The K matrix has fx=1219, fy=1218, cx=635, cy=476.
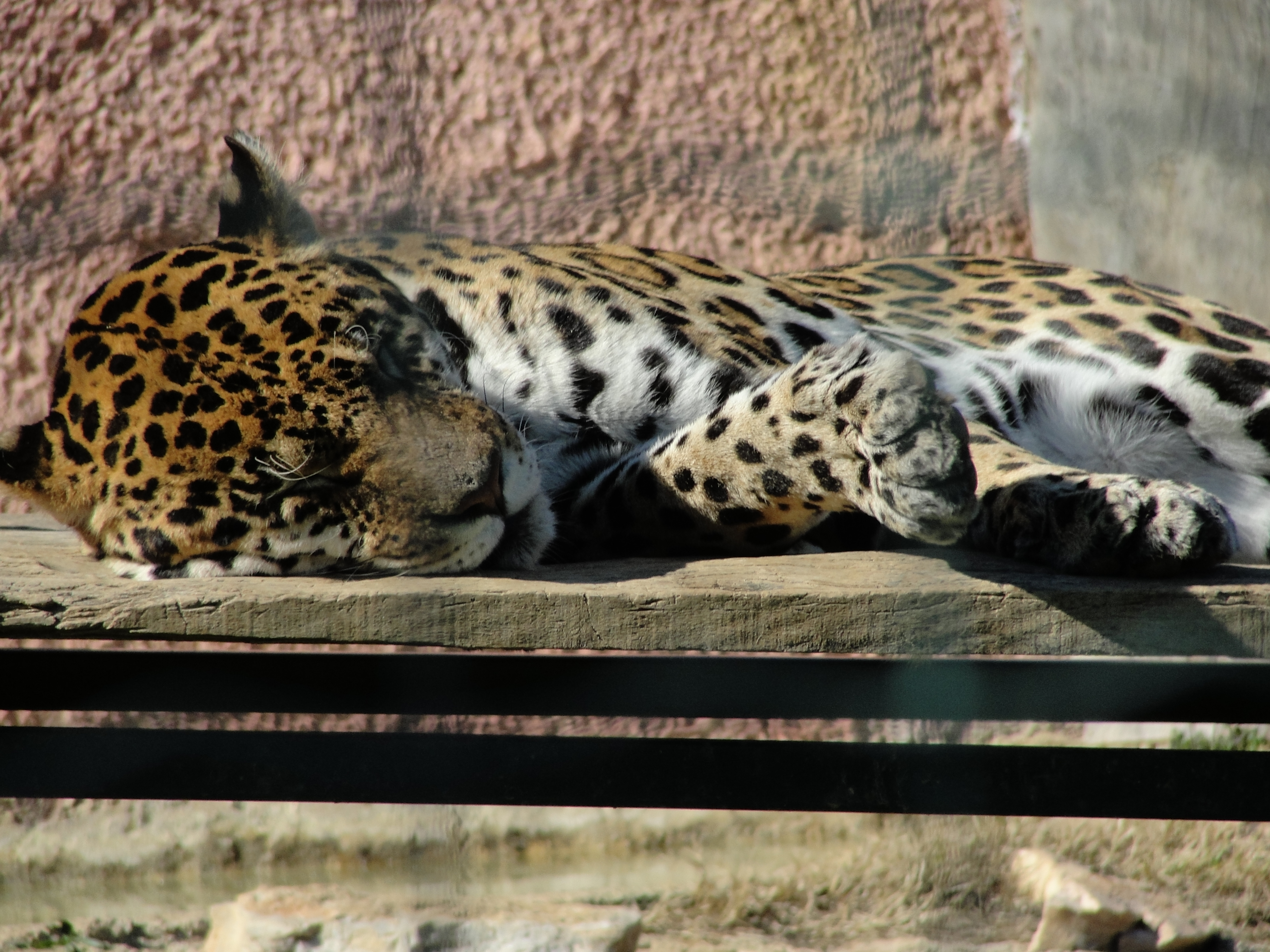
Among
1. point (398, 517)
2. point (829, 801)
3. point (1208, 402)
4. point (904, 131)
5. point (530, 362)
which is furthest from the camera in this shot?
point (904, 131)

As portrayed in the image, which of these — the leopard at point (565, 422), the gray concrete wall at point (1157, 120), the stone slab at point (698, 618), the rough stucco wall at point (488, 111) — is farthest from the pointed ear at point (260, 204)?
the gray concrete wall at point (1157, 120)

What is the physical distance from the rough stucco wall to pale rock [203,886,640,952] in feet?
3.73

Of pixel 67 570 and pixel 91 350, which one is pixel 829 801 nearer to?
pixel 67 570

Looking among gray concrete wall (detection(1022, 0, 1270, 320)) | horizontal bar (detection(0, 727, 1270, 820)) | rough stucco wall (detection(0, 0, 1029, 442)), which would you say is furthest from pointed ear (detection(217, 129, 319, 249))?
gray concrete wall (detection(1022, 0, 1270, 320))

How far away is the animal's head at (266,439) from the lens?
Result: 4.25 feet

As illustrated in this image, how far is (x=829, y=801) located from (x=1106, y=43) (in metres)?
0.84

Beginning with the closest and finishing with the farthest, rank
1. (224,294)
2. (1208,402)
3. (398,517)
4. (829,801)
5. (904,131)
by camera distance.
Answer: (829,801) → (398,517) → (224,294) → (1208,402) → (904,131)

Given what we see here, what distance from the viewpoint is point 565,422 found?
162 cm

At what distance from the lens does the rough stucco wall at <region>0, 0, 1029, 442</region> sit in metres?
1.98

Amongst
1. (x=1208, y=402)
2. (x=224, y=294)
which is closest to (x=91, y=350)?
(x=224, y=294)

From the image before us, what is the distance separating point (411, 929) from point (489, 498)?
1290 millimetres

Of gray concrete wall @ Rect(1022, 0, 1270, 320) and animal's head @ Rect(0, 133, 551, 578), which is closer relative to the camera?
gray concrete wall @ Rect(1022, 0, 1270, 320)

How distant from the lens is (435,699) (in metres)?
1.09

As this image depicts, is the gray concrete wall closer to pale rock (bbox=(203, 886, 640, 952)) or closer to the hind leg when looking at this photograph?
the hind leg
